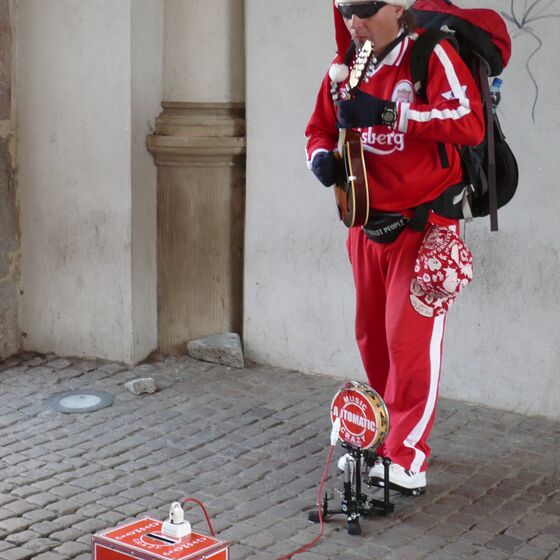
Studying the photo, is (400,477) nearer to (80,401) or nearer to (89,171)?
(80,401)

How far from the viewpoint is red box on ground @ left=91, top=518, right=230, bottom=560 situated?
3.31m

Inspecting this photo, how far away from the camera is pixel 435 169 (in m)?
4.61

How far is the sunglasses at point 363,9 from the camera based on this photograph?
4418mm

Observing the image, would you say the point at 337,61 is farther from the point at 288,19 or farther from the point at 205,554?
the point at 205,554

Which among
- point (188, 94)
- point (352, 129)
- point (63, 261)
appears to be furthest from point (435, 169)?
point (63, 261)

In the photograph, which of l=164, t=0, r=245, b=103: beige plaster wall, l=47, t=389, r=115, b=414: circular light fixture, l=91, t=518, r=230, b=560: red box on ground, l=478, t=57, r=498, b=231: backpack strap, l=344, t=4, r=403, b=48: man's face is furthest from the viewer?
l=164, t=0, r=245, b=103: beige plaster wall

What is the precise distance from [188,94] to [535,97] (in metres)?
1.99

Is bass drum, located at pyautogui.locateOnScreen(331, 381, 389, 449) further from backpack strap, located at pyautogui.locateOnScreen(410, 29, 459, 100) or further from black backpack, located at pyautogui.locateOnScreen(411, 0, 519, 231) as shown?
backpack strap, located at pyautogui.locateOnScreen(410, 29, 459, 100)

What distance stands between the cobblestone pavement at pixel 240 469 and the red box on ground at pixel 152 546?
0.87m

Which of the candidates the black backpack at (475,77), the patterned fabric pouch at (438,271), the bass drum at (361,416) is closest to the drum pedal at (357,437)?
the bass drum at (361,416)

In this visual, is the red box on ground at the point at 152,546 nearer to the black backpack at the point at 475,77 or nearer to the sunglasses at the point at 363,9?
the black backpack at the point at 475,77

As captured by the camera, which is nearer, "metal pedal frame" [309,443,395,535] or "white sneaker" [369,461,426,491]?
"metal pedal frame" [309,443,395,535]

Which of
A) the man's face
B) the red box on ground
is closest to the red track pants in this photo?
the man's face

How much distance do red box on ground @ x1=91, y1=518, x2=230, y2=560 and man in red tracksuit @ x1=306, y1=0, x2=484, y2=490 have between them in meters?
1.50
